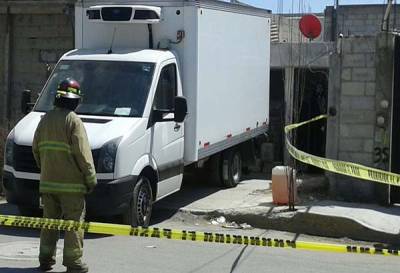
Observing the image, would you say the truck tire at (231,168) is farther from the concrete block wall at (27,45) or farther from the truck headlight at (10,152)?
the concrete block wall at (27,45)

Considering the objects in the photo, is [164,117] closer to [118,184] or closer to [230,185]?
[118,184]

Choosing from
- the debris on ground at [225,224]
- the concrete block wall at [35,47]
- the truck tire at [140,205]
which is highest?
the concrete block wall at [35,47]

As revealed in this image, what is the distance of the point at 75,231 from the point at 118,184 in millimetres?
1617

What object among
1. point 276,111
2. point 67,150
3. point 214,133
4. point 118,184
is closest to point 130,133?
point 118,184

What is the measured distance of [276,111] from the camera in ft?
49.8

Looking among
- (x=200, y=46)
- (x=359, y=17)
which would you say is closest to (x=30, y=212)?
(x=200, y=46)

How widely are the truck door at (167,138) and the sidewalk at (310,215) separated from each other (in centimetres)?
79

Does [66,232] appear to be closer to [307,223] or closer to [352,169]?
[307,223]

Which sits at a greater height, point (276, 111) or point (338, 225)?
point (276, 111)

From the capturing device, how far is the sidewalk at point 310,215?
8508mm

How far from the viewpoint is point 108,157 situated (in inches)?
303

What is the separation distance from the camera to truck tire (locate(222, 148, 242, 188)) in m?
11.7

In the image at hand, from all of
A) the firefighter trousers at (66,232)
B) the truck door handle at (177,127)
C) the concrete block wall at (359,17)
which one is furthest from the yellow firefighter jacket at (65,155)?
the concrete block wall at (359,17)

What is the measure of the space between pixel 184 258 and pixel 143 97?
229cm
